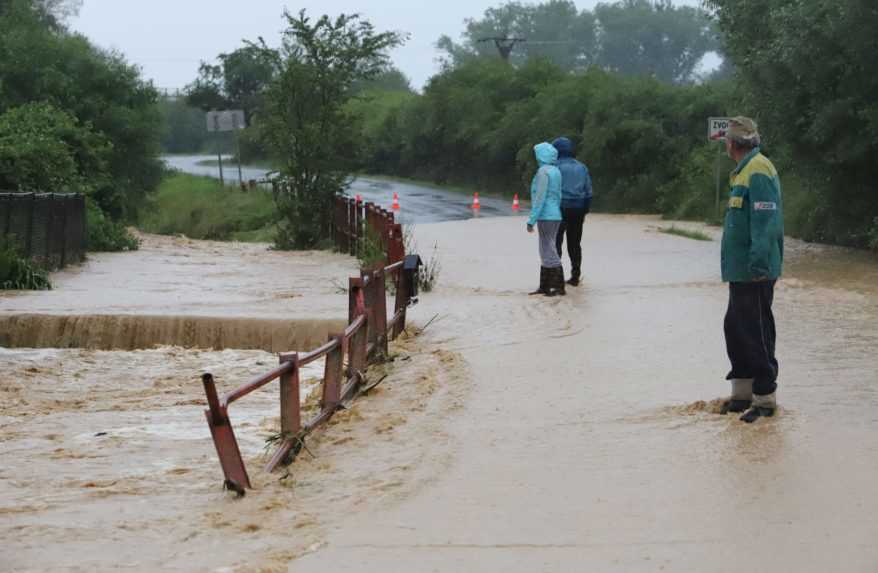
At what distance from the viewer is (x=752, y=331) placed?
8938mm

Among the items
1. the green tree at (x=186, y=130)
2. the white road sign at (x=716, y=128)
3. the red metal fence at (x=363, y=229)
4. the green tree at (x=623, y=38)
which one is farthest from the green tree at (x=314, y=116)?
the green tree at (x=623, y=38)

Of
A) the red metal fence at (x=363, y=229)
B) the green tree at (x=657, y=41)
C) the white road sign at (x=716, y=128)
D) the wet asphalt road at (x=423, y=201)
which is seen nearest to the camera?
the red metal fence at (x=363, y=229)

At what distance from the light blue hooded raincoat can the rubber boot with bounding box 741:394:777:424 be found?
21.8 feet

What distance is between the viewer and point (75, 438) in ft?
34.2

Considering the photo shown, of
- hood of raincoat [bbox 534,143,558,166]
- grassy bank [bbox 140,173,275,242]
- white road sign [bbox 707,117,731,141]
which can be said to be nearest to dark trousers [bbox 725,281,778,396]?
hood of raincoat [bbox 534,143,558,166]

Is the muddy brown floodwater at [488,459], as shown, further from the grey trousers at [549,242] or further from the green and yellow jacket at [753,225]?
the green and yellow jacket at [753,225]

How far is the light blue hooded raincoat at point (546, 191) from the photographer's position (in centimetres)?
1558

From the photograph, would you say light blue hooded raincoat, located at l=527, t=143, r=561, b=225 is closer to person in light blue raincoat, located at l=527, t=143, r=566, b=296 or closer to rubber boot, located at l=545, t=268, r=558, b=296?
person in light blue raincoat, located at l=527, t=143, r=566, b=296

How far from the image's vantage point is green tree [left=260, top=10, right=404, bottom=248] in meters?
27.2

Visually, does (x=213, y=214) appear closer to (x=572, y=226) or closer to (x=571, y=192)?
(x=572, y=226)

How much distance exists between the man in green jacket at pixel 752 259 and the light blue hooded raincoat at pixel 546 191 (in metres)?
6.56

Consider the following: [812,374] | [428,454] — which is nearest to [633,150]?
[812,374]

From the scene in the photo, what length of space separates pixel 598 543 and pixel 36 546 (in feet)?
9.53

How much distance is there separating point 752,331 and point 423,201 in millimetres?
37473
